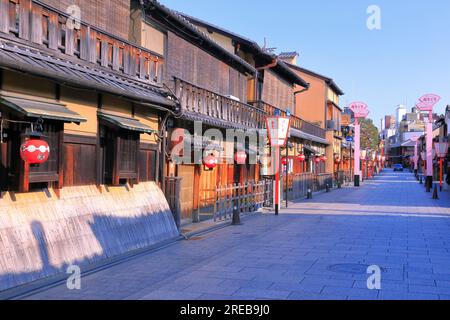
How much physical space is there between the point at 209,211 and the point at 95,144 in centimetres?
872

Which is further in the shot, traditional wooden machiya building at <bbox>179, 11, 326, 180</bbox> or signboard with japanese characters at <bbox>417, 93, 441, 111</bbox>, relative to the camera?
signboard with japanese characters at <bbox>417, 93, 441, 111</bbox>

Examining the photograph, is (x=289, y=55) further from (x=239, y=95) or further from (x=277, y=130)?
(x=277, y=130)

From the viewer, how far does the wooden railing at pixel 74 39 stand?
27.3 ft

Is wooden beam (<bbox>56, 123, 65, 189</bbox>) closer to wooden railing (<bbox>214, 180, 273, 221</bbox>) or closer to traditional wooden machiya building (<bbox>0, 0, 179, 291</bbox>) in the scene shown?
traditional wooden machiya building (<bbox>0, 0, 179, 291</bbox>)

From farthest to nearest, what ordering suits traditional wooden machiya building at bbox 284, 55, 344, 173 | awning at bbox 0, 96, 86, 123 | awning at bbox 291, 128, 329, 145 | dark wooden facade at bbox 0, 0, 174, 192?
1. traditional wooden machiya building at bbox 284, 55, 344, 173
2. awning at bbox 291, 128, 329, 145
3. dark wooden facade at bbox 0, 0, 174, 192
4. awning at bbox 0, 96, 86, 123

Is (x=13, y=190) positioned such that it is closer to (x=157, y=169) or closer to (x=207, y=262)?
(x=207, y=262)

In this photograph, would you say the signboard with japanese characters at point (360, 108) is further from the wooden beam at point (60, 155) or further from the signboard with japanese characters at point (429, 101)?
the wooden beam at point (60, 155)

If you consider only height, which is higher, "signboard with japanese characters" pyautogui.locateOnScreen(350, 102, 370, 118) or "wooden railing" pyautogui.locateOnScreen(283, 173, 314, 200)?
"signboard with japanese characters" pyautogui.locateOnScreen(350, 102, 370, 118)

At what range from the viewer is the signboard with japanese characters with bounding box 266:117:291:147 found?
20.2 metres

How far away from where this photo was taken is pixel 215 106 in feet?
59.8

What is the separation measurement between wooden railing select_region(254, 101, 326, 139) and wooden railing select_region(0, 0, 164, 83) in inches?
472

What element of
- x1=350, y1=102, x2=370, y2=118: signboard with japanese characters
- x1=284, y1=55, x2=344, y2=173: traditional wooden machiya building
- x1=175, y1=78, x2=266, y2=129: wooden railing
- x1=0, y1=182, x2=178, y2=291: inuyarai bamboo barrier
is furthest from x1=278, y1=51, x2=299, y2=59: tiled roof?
x1=0, y1=182, x2=178, y2=291: inuyarai bamboo barrier

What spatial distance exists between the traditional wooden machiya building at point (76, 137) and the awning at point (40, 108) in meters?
0.02

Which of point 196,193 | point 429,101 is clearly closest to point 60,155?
point 196,193
